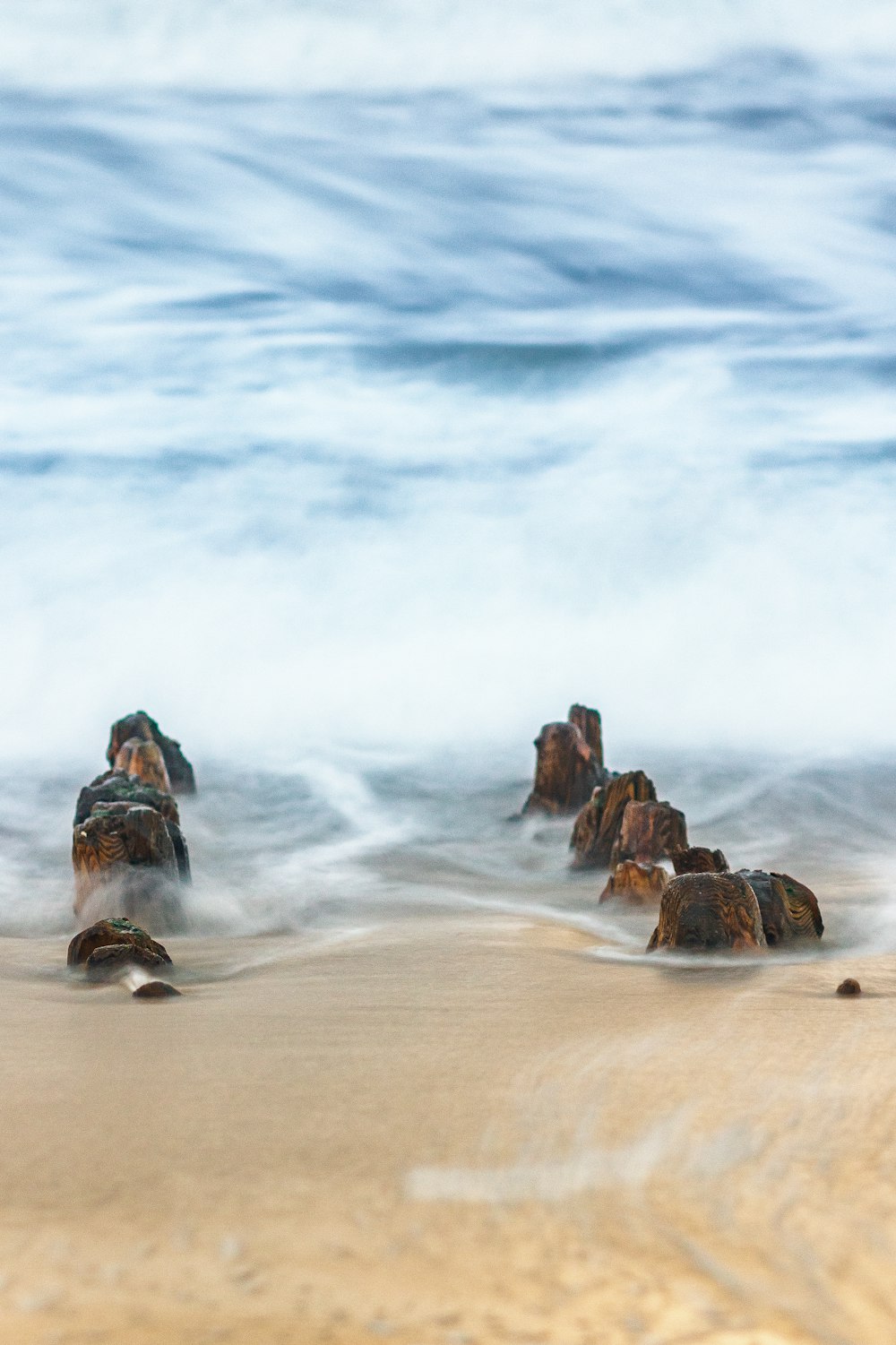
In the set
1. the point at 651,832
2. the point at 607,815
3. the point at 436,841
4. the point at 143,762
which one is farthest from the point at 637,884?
the point at 143,762

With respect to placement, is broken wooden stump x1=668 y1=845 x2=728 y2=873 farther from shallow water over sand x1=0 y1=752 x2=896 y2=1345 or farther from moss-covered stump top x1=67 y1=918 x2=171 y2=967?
moss-covered stump top x1=67 y1=918 x2=171 y2=967

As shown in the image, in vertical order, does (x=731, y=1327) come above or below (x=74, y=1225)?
below

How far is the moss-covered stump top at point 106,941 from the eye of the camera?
6.41 m

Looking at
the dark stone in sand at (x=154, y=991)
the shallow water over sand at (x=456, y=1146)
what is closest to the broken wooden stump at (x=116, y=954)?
the shallow water over sand at (x=456, y=1146)

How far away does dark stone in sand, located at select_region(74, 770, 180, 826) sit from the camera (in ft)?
36.8

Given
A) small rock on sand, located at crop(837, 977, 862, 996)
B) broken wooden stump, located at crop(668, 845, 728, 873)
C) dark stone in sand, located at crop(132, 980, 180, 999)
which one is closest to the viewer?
small rock on sand, located at crop(837, 977, 862, 996)

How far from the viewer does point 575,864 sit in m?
12.3

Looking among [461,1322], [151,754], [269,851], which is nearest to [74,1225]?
[461,1322]

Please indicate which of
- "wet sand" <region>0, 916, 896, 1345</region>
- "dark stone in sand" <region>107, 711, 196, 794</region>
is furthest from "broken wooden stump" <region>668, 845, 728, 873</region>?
"dark stone in sand" <region>107, 711, 196, 794</region>

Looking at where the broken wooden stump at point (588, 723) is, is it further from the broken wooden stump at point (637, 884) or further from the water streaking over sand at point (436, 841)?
the broken wooden stump at point (637, 884)

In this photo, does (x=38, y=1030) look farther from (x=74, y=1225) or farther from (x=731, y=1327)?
(x=731, y=1327)

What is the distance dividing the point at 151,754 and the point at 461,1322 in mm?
13231

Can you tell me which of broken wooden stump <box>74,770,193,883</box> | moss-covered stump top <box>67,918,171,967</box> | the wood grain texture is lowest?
moss-covered stump top <box>67,918,171,967</box>

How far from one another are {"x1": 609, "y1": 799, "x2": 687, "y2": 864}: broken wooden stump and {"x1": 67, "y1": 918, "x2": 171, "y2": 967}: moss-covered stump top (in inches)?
208
